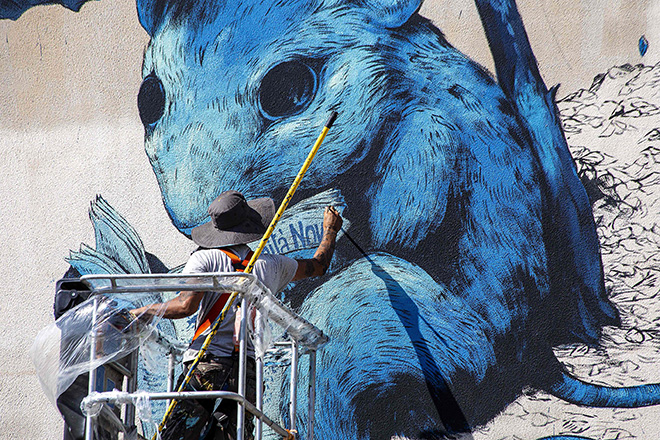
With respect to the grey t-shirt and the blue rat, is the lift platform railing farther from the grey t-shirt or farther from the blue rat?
the blue rat

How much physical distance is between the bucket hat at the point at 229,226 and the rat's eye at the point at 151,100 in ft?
5.00

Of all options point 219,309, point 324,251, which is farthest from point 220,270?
point 324,251

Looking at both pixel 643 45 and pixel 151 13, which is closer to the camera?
pixel 643 45

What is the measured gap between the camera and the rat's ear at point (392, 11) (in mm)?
4855

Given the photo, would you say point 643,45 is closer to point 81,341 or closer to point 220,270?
point 220,270

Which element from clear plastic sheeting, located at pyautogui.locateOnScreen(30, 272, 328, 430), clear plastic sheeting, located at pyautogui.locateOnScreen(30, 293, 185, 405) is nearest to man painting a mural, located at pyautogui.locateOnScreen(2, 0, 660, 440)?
clear plastic sheeting, located at pyautogui.locateOnScreen(30, 272, 328, 430)

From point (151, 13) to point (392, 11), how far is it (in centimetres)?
171

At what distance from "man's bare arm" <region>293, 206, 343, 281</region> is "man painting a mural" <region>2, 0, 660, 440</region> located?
0.59 ft

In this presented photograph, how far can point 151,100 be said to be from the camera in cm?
524

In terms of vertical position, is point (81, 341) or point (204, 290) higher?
point (204, 290)

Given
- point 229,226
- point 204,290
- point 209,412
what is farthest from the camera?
point 229,226

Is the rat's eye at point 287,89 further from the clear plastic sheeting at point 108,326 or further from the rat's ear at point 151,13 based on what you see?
the clear plastic sheeting at point 108,326

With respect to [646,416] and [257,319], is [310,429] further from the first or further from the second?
[646,416]

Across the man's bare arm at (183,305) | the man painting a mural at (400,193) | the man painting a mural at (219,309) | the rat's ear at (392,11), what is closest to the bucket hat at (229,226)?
the man painting a mural at (219,309)
